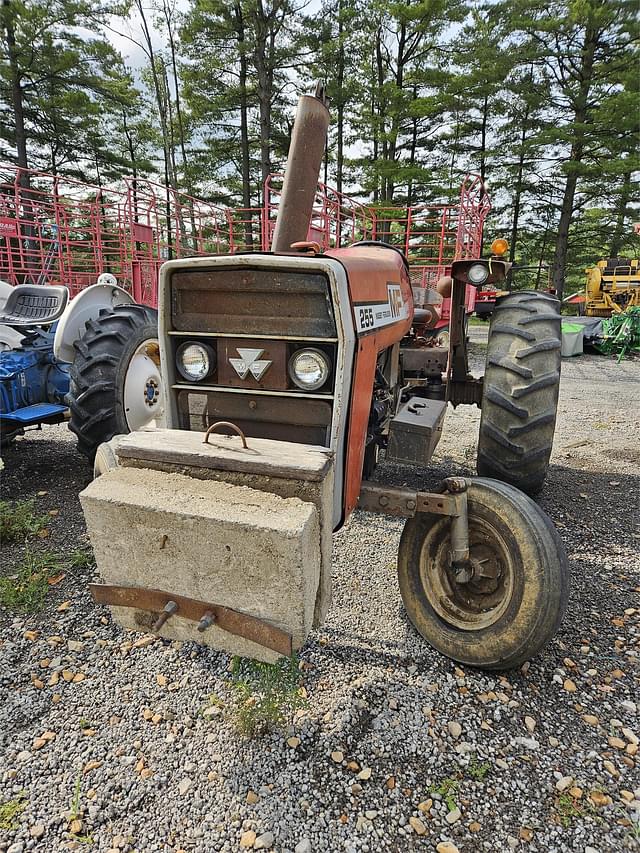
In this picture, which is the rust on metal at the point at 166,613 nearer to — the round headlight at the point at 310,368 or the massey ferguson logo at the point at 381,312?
the round headlight at the point at 310,368

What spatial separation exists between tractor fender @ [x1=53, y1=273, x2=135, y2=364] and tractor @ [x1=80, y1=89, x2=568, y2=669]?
8.22 feet

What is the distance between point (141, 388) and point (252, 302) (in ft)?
7.45

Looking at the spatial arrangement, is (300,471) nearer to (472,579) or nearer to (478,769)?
(472,579)

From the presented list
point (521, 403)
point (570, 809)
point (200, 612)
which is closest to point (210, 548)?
point (200, 612)

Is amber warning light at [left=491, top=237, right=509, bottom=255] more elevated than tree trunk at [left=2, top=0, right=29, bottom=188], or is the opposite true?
tree trunk at [left=2, top=0, right=29, bottom=188]

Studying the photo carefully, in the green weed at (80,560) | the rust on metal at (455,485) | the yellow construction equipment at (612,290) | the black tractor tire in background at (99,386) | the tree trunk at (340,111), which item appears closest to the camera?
the rust on metal at (455,485)

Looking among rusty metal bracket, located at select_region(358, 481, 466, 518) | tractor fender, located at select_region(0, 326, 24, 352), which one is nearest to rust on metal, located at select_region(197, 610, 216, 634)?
rusty metal bracket, located at select_region(358, 481, 466, 518)

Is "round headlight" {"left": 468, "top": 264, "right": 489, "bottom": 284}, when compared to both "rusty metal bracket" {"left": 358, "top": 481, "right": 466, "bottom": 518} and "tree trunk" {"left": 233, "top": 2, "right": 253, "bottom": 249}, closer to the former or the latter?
"rusty metal bracket" {"left": 358, "top": 481, "right": 466, "bottom": 518}

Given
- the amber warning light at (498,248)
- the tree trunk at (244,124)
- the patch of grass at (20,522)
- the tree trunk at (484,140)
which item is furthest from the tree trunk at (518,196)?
the patch of grass at (20,522)

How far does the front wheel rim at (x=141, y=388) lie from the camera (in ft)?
12.6

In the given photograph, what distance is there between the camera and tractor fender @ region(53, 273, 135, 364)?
166 inches

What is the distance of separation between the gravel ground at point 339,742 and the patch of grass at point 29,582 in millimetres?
93

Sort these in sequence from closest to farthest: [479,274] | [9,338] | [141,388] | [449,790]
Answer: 1. [449,790]
2. [479,274]
3. [141,388]
4. [9,338]

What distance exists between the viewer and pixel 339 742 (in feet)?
6.17
